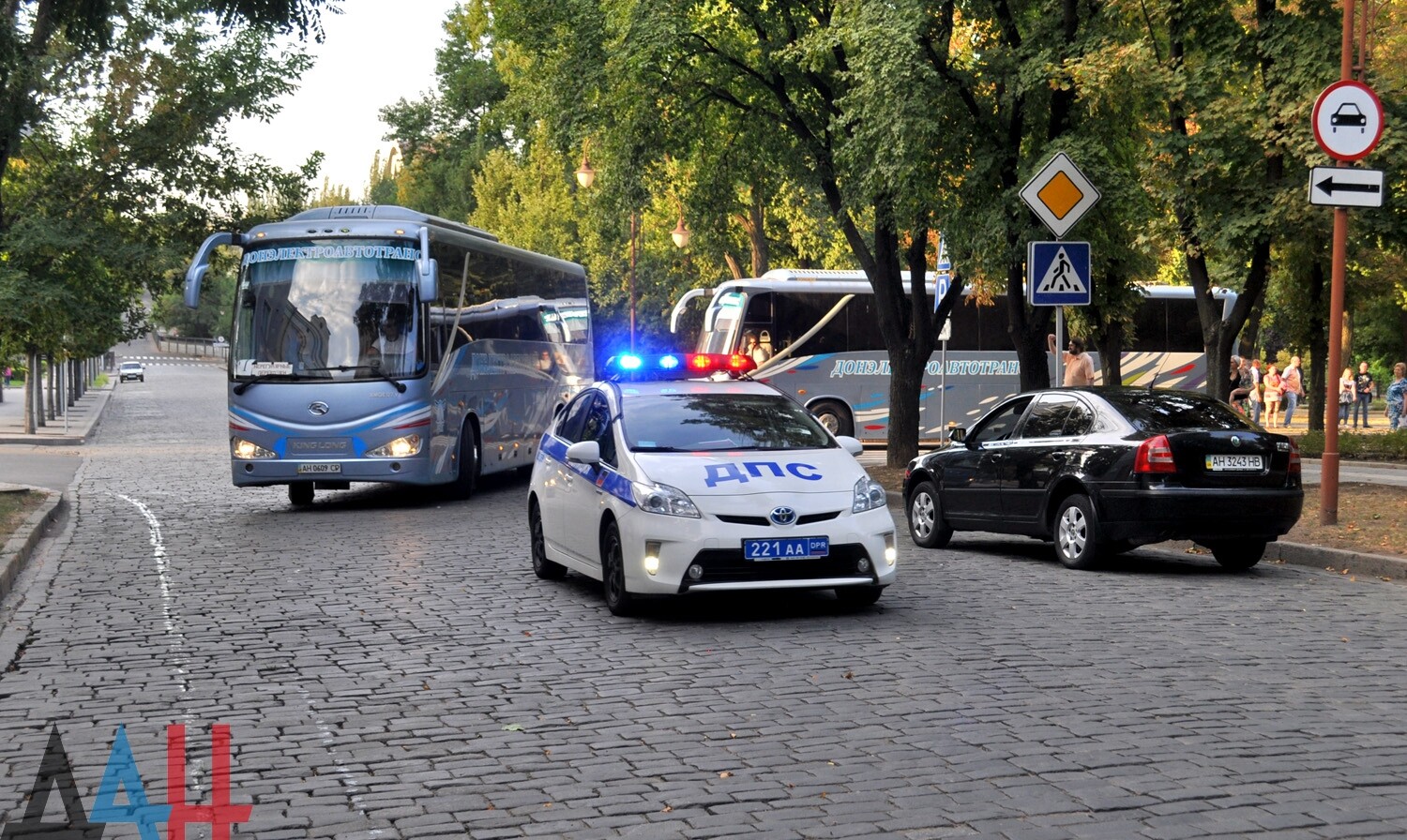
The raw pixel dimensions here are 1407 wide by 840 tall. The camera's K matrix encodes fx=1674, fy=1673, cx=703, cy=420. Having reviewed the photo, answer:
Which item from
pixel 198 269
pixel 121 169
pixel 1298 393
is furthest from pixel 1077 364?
pixel 1298 393

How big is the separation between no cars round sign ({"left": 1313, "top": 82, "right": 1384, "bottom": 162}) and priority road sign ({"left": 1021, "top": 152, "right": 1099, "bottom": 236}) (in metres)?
2.52

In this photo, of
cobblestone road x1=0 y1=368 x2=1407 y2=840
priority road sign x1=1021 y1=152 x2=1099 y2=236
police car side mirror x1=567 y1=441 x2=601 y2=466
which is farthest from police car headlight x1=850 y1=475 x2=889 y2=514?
priority road sign x1=1021 y1=152 x2=1099 y2=236

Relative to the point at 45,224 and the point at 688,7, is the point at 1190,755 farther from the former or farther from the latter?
the point at 45,224

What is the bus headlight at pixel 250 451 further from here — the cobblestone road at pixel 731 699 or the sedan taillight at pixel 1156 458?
the sedan taillight at pixel 1156 458

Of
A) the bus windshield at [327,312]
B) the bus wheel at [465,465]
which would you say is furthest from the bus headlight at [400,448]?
the bus wheel at [465,465]

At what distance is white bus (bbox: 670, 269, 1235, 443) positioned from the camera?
110ft

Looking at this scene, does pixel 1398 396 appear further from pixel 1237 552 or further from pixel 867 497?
pixel 867 497

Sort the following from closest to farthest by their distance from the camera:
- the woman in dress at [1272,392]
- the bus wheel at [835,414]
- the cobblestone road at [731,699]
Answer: the cobblestone road at [731,699]
the bus wheel at [835,414]
the woman in dress at [1272,392]

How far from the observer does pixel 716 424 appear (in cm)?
1128

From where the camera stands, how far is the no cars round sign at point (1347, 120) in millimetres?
14508

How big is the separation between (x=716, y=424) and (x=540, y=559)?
2127 mm

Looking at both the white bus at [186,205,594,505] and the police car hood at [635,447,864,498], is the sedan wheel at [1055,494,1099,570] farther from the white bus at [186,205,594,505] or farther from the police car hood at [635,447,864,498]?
the white bus at [186,205,594,505]

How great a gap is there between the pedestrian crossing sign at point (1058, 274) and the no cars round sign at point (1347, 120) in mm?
2659

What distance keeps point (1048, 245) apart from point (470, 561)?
6687 mm
